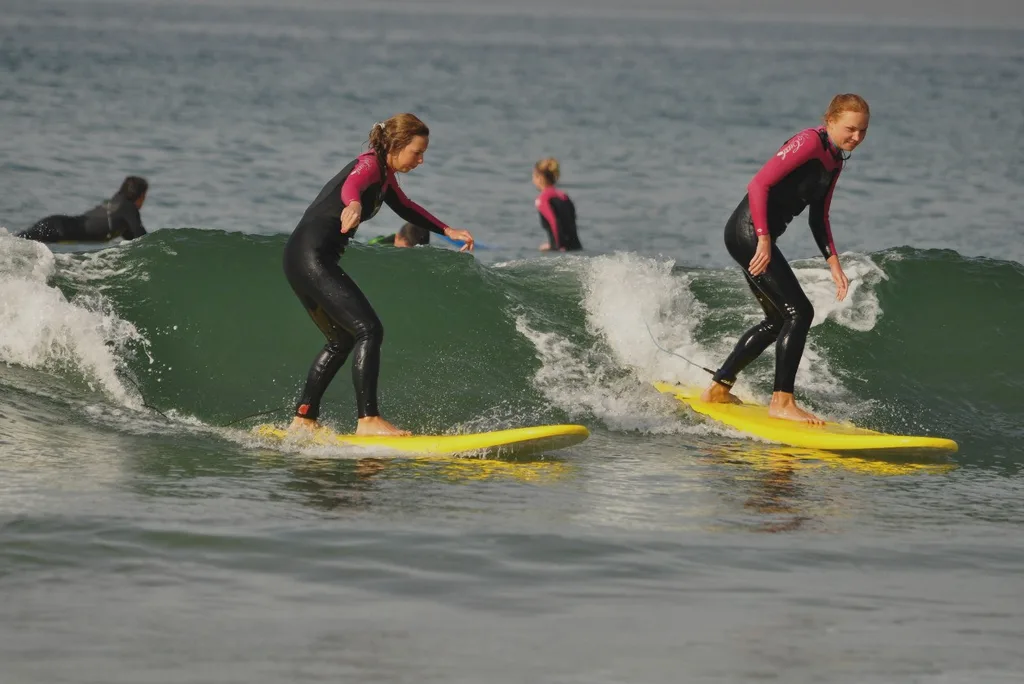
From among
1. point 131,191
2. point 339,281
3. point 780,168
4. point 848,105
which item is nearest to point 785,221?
point 780,168

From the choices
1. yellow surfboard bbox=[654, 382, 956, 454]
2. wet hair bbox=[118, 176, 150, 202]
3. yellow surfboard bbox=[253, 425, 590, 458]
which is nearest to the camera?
yellow surfboard bbox=[253, 425, 590, 458]

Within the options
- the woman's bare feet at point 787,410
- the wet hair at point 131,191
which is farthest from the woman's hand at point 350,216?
the wet hair at point 131,191

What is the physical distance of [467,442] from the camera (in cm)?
750

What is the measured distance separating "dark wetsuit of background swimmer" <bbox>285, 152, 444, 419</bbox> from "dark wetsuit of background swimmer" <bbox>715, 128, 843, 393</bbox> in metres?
1.97

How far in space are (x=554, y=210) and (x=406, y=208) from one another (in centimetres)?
909

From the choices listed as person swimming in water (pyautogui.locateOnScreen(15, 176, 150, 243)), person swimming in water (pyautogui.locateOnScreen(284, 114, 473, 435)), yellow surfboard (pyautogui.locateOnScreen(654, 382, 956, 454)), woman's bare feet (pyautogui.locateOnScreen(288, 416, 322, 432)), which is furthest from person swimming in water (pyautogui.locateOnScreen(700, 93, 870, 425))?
person swimming in water (pyautogui.locateOnScreen(15, 176, 150, 243))

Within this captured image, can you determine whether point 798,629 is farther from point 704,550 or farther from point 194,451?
point 194,451

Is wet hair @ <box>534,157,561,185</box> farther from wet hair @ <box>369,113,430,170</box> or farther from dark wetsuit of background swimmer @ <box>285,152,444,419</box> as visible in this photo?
wet hair @ <box>369,113,430,170</box>

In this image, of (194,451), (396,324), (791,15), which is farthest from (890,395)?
(791,15)

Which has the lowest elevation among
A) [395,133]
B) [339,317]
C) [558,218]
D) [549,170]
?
[339,317]

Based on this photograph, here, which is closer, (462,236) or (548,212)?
(462,236)

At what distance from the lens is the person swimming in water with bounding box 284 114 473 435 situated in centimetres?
734

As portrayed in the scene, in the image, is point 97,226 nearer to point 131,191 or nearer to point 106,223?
point 106,223

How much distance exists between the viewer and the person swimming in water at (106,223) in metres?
14.3
